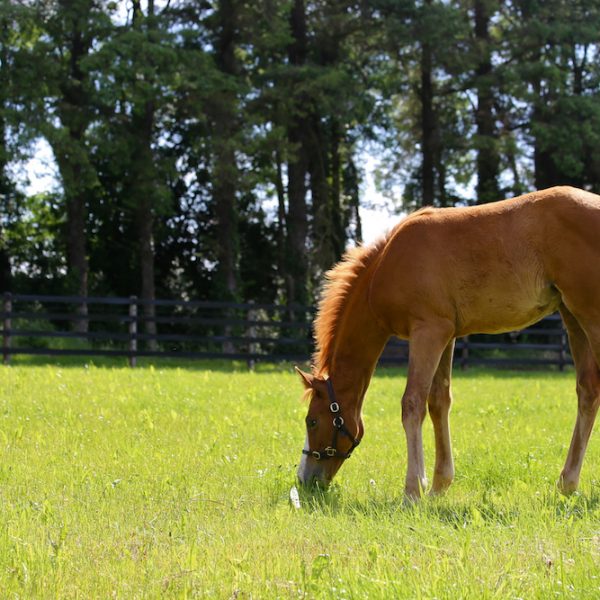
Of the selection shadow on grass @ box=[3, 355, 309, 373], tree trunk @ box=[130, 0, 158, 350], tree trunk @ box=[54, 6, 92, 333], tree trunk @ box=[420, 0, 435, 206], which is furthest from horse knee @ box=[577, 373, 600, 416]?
tree trunk @ box=[420, 0, 435, 206]

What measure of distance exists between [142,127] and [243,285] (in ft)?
21.7

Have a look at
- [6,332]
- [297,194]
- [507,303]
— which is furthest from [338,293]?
[297,194]

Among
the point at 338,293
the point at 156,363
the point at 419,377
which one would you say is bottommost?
the point at 156,363

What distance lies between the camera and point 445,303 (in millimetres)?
5609

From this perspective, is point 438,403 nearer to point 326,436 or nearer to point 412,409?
point 412,409

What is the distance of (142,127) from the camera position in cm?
2498

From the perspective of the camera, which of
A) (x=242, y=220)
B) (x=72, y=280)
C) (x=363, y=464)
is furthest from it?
(x=242, y=220)

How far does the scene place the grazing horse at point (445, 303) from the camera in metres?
5.52

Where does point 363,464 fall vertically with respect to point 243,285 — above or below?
below

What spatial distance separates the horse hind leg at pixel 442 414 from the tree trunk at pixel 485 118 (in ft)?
66.7

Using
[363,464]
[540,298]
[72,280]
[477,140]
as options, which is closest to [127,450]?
[363,464]

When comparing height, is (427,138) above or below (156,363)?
above

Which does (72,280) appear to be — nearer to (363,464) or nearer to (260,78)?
(260,78)

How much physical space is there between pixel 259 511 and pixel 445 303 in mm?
1880
